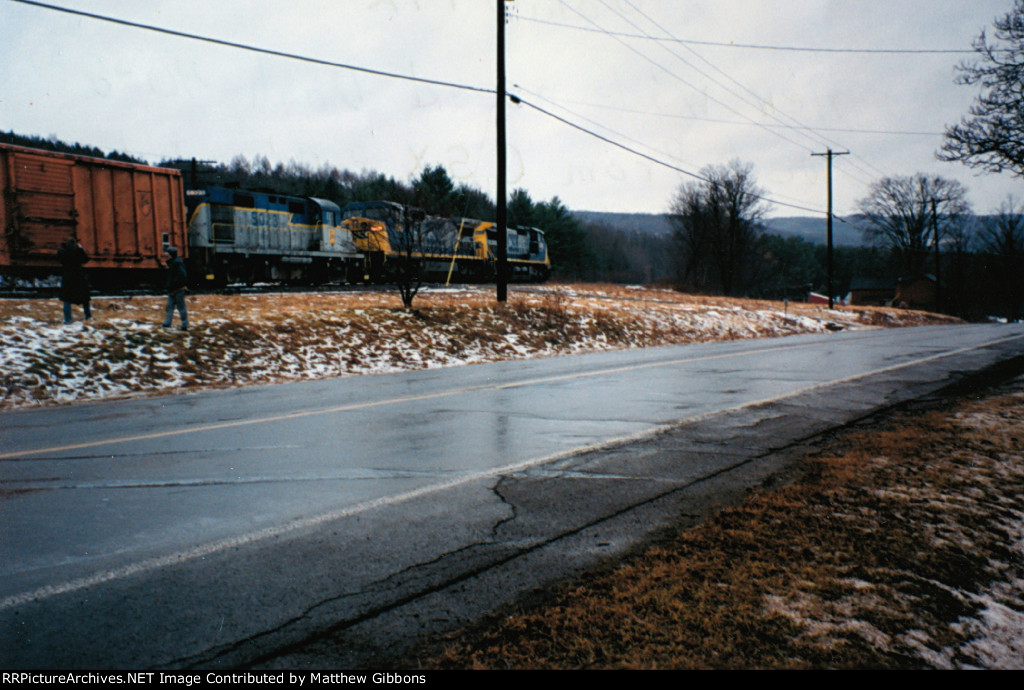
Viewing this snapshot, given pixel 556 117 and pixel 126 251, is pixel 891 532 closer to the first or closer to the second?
pixel 556 117

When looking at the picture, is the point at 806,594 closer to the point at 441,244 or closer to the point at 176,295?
the point at 176,295

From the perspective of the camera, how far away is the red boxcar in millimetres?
16703

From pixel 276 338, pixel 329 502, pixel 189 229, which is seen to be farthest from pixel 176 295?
pixel 189 229

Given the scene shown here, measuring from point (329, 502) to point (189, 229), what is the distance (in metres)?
21.1

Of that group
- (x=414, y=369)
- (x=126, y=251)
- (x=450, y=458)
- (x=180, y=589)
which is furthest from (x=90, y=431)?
(x=126, y=251)

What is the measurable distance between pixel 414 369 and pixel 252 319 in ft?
13.7

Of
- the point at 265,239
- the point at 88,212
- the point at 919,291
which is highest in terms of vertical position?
the point at 88,212

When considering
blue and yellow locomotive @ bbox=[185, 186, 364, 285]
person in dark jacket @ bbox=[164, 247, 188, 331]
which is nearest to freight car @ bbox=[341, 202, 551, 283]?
blue and yellow locomotive @ bbox=[185, 186, 364, 285]

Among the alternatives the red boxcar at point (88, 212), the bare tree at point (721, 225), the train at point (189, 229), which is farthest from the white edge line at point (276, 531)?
the bare tree at point (721, 225)

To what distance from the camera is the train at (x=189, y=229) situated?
55.9 feet

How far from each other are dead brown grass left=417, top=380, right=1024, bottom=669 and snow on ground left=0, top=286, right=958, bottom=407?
929 centimetres

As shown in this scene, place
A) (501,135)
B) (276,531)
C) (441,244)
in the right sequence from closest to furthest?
(276,531)
(501,135)
(441,244)

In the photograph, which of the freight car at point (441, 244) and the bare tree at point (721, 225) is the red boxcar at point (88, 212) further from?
the bare tree at point (721, 225)

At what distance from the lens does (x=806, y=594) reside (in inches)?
107
